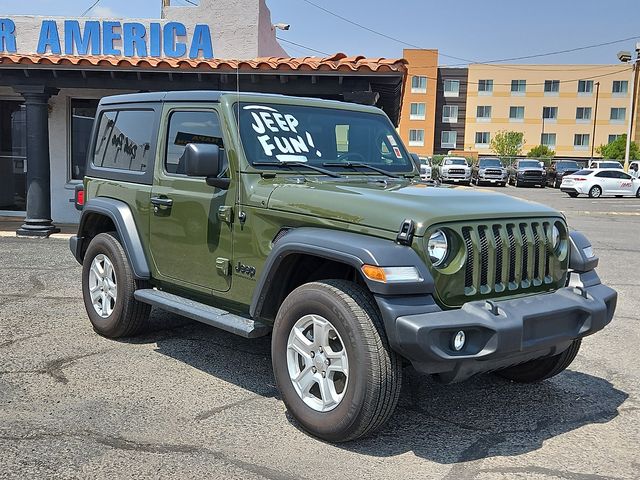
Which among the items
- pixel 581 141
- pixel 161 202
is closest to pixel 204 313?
pixel 161 202

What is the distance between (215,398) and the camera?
4305 millimetres

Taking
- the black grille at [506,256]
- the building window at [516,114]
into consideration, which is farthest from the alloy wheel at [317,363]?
the building window at [516,114]

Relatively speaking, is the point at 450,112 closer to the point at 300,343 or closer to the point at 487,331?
the point at 300,343

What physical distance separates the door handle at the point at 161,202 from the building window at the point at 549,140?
66.0 meters

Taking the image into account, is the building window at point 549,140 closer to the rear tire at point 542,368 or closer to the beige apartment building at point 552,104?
the beige apartment building at point 552,104

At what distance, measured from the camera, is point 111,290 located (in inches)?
217

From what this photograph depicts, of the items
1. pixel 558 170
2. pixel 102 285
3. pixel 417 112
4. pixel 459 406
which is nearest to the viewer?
pixel 459 406

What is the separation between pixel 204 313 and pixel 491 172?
116ft

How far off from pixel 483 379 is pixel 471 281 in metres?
1.53

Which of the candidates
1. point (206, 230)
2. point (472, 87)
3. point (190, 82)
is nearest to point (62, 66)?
point (190, 82)

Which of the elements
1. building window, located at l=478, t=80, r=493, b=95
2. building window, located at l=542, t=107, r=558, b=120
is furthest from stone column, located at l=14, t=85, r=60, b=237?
building window, located at l=542, t=107, r=558, b=120

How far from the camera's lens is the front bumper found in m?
3.26

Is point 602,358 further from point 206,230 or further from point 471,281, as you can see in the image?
point 206,230

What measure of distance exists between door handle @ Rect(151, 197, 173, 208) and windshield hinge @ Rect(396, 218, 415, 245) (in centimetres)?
206
